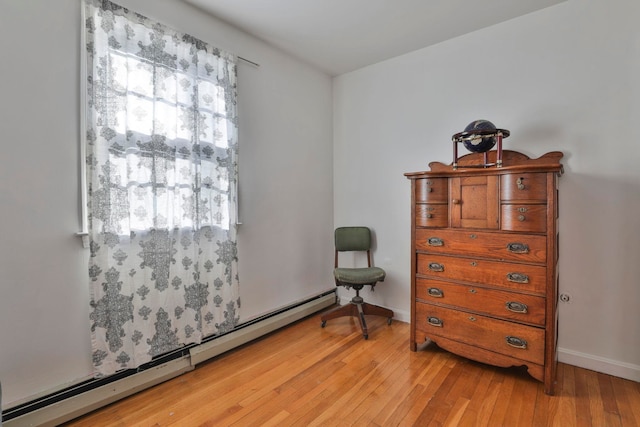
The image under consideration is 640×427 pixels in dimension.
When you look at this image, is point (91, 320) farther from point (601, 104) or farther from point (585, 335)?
point (601, 104)

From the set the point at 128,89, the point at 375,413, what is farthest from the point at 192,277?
the point at 375,413

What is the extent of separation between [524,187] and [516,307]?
0.79m

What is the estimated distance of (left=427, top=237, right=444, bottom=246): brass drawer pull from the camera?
2291 mm

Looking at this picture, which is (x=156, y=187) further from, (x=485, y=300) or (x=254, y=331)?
(x=485, y=300)

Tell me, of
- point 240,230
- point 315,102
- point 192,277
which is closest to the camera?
point 192,277

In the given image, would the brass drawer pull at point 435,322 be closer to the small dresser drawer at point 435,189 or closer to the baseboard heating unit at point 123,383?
the small dresser drawer at point 435,189

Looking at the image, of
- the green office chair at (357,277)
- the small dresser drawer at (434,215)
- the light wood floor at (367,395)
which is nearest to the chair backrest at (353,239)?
the green office chair at (357,277)

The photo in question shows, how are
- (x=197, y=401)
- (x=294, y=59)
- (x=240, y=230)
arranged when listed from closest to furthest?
(x=197, y=401) < (x=240, y=230) < (x=294, y=59)

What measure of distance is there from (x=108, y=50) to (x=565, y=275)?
3438 millimetres

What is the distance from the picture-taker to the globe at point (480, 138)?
217 centimetres

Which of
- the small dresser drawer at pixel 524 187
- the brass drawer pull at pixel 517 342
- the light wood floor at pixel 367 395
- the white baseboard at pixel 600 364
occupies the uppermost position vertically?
the small dresser drawer at pixel 524 187

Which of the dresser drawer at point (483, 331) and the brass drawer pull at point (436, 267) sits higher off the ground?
the brass drawer pull at point (436, 267)

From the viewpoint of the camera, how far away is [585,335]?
7.18 ft

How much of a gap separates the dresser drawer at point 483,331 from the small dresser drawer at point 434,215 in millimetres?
640
